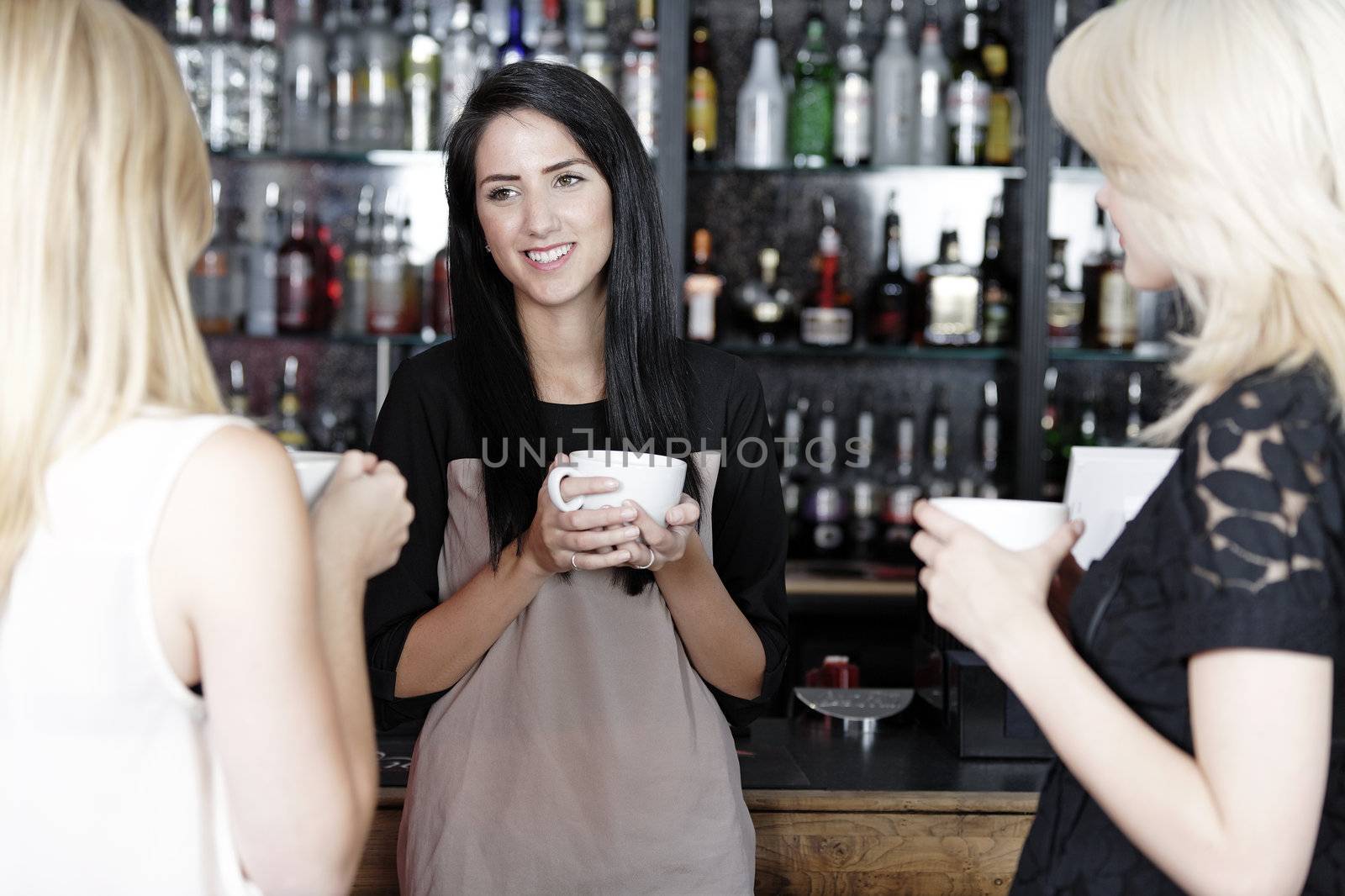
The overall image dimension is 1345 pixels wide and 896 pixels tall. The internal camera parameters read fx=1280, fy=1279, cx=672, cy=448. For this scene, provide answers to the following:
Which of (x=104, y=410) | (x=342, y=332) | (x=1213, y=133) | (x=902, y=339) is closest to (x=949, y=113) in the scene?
(x=902, y=339)

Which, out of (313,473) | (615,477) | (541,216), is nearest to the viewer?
(313,473)

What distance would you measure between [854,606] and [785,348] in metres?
0.58

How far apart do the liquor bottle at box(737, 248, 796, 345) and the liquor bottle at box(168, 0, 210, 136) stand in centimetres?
125

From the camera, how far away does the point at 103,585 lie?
0.68 m

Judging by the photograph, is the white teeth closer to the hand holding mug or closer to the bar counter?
the hand holding mug

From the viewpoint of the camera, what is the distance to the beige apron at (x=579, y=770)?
1.24 m

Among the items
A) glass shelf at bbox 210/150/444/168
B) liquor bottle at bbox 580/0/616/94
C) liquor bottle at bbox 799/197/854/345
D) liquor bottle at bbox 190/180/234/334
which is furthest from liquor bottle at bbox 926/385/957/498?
liquor bottle at bbox 190/180/234/334

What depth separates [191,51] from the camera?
2854mm

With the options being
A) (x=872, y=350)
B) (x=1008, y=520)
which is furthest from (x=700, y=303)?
(x=1008, y=520)

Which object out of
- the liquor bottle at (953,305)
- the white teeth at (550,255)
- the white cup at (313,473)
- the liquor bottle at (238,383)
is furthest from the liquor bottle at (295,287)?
the white cup at (313,473)

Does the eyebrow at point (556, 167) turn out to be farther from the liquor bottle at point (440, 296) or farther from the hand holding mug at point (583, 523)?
the liquor bottle at point (440, 296)

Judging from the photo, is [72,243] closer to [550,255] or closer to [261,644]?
Result: [261,644]

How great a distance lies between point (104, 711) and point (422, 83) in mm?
2281

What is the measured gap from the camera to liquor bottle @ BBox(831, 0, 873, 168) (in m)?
2.79
